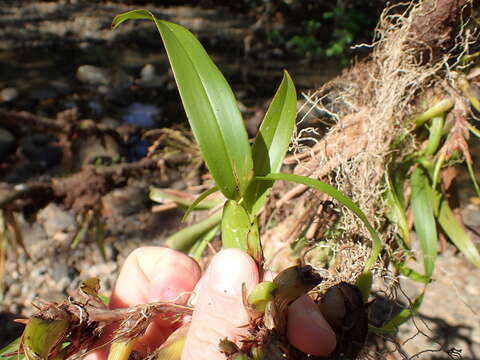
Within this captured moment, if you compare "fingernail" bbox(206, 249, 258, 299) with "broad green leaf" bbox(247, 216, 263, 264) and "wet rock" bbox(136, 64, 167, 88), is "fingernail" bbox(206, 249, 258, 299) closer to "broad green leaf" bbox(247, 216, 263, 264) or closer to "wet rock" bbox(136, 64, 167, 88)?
"broad green leaf" bbox(247, 216, 263, 264)

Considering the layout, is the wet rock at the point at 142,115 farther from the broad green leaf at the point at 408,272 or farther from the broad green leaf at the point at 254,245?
Result: the broad green leaf at the point at 254,245

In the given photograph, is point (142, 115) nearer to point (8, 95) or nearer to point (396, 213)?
point (8, 95)

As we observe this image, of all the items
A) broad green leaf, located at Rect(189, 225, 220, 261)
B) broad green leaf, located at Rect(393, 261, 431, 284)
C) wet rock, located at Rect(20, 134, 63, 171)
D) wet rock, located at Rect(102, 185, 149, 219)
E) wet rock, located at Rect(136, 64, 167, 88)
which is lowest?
wet rock, located at Rect(102, 185, 149, 219)

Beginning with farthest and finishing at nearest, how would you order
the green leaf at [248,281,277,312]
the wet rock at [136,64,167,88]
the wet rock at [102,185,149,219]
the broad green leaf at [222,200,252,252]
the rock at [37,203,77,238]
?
the wet rock at [136,64,167,88] → the wet rock at [102,185,149,219] → the rock at [37,203,77,238] → the broad green leaf at [222,200,252,252] → the green leaf at [248,281,277,312]

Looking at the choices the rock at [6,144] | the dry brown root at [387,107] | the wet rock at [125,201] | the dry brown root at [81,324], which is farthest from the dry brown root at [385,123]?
the rock at [6,144]

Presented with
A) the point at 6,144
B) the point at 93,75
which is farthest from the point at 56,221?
the point at 93,75

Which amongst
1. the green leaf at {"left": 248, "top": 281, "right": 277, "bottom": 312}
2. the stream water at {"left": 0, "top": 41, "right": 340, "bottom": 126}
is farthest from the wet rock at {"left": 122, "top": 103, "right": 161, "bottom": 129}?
the green leaf at {"left": 248, "top": 281, "right": 277, "bottom": 312}
